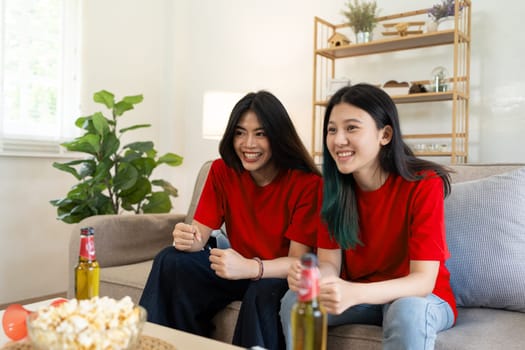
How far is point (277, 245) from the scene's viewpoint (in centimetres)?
164

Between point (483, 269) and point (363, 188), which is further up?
point (363, 188)

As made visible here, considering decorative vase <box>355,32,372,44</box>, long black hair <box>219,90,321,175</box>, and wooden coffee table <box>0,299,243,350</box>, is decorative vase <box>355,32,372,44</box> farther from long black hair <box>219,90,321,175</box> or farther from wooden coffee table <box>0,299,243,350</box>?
wooden coffee table <box>0,299,243,350</box>

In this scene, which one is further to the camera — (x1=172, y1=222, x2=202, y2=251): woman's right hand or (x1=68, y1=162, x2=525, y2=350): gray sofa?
(x1=172, y1=222, x2=202, y2=251): woman's right hand

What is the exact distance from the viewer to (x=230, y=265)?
1436 millimetres

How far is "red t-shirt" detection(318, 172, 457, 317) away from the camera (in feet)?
4.33

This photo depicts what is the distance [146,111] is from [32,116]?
0.92 m

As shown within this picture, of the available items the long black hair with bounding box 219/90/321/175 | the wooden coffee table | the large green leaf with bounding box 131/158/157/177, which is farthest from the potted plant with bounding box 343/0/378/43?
the wooden coffee table

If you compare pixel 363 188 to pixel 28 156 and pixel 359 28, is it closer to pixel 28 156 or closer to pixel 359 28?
pixel 359 28

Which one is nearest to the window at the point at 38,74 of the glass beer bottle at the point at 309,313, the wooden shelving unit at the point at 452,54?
the wooden shelving unit at the point at 452,54

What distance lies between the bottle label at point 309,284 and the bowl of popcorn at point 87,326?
0.31 m

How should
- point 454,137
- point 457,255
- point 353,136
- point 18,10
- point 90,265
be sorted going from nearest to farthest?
point 90,265
point 353,136
point 457,255
point 454,137
point 18,10

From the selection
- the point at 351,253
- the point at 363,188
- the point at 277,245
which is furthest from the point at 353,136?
the point at 277,245

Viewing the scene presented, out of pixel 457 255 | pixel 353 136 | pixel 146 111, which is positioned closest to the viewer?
pixel 353 136

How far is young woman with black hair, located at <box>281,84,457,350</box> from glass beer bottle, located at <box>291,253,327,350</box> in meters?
0.47
